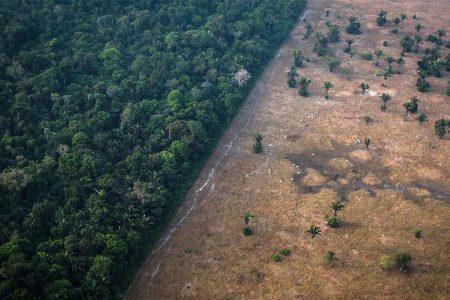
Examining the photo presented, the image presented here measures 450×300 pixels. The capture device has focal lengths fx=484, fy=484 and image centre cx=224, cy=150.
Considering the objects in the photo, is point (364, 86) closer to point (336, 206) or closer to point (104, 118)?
point (336, 206)

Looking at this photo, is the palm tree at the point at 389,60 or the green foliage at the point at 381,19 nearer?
the palm tree at the point at 389,60

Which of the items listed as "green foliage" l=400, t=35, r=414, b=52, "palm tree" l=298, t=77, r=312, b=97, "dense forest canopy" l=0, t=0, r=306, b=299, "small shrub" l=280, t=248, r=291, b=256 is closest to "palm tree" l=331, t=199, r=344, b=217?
"small shrub" l=280, t=248, r=291, b=256

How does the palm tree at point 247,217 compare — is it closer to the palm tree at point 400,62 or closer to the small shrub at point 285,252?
the small shrub at point 285,252

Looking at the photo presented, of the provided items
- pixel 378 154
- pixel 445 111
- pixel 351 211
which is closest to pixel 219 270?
pixel 351 211

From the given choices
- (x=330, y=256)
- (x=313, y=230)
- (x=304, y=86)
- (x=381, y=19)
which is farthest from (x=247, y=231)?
(x=381, y=19)

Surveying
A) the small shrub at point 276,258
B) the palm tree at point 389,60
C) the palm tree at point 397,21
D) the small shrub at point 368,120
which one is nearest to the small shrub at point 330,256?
the small shrub at point 276,258
